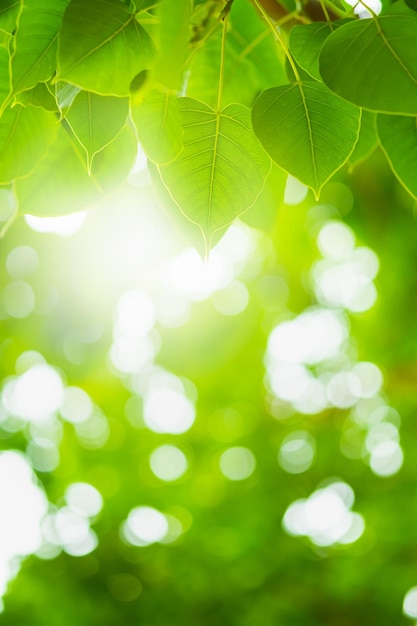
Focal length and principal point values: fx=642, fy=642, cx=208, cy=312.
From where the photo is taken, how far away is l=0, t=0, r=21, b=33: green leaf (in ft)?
2.45

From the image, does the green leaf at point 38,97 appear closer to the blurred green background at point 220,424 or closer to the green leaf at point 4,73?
the green leaf at point 4,73

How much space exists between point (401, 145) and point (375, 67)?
188 mm

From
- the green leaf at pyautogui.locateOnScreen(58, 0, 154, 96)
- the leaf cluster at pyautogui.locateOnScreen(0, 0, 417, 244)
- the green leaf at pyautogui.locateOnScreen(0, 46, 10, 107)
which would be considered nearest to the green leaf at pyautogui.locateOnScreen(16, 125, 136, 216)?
the leaf cluster at pyautogui.locateOnScreen(0, 0, 417, 244)

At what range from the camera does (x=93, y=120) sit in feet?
2.38

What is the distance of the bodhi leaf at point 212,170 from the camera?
28.6 inches

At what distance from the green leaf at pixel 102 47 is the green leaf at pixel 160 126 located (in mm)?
50

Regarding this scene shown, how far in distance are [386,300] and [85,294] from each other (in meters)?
1.87

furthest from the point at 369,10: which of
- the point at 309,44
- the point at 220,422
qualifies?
the point at 220,422

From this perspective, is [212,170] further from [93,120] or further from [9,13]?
A: [9,13]

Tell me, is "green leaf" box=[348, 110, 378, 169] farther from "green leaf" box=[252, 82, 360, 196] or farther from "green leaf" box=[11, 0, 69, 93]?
"green leaf" box=[11, 0, 69, 93]

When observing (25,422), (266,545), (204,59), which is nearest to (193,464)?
(266,545)

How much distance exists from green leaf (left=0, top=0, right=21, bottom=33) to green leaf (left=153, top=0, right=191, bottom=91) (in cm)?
32

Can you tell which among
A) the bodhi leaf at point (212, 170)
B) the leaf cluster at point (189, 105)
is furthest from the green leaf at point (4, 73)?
the bodhi leaf at point (212, 170)

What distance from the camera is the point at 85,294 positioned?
3975mm
